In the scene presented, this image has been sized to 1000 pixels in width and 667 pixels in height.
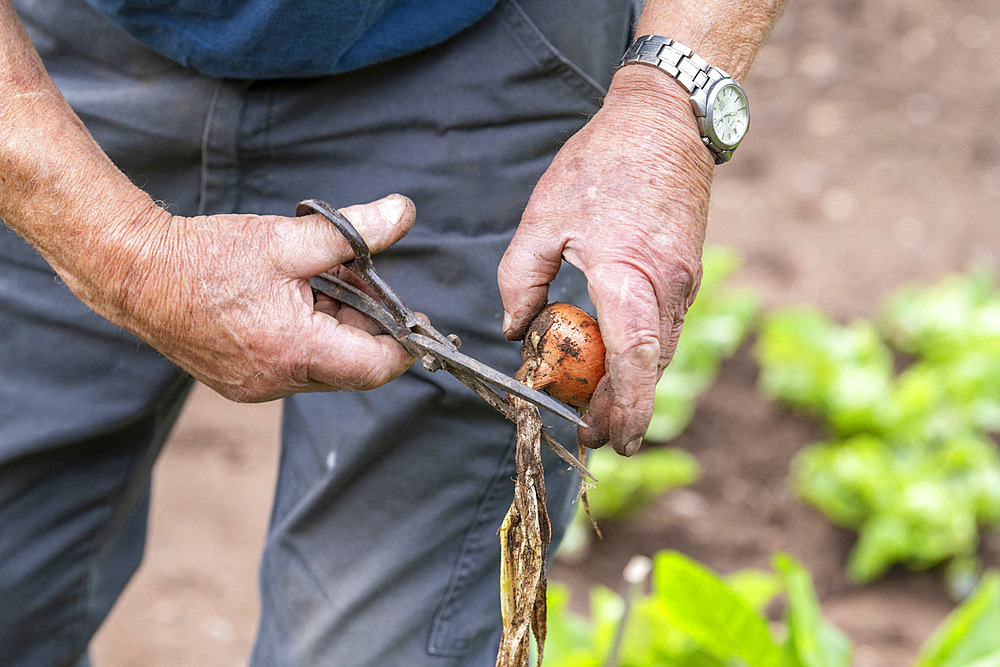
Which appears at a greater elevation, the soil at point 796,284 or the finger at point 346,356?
the finger at point 346,356

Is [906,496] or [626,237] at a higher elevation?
[626,237]

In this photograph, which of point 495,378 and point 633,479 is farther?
point 633,479

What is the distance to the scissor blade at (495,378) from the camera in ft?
3.69

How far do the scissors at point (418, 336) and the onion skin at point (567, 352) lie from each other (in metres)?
0.05

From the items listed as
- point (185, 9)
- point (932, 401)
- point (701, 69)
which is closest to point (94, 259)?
point (185, 9)

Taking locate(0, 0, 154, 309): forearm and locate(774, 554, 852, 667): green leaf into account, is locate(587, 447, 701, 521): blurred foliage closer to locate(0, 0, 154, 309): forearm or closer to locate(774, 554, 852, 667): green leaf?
locate(774, 554, 852, 667): green leaf

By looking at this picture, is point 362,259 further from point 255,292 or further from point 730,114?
point 730,114

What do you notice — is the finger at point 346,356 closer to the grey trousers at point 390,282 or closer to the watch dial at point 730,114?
the grey trousers at point 390,282

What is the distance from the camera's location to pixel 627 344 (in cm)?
114

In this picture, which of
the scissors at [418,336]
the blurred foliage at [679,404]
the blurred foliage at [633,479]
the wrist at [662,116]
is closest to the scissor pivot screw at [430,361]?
the scissors at [418,336]

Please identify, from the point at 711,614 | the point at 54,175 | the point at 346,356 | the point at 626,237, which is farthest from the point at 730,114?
the point at 711,614

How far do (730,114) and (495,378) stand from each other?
54 centimetres

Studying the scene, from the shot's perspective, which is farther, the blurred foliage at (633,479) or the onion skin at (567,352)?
the blurred foliage at (633,479)

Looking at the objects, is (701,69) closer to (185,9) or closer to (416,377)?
(416,377)
